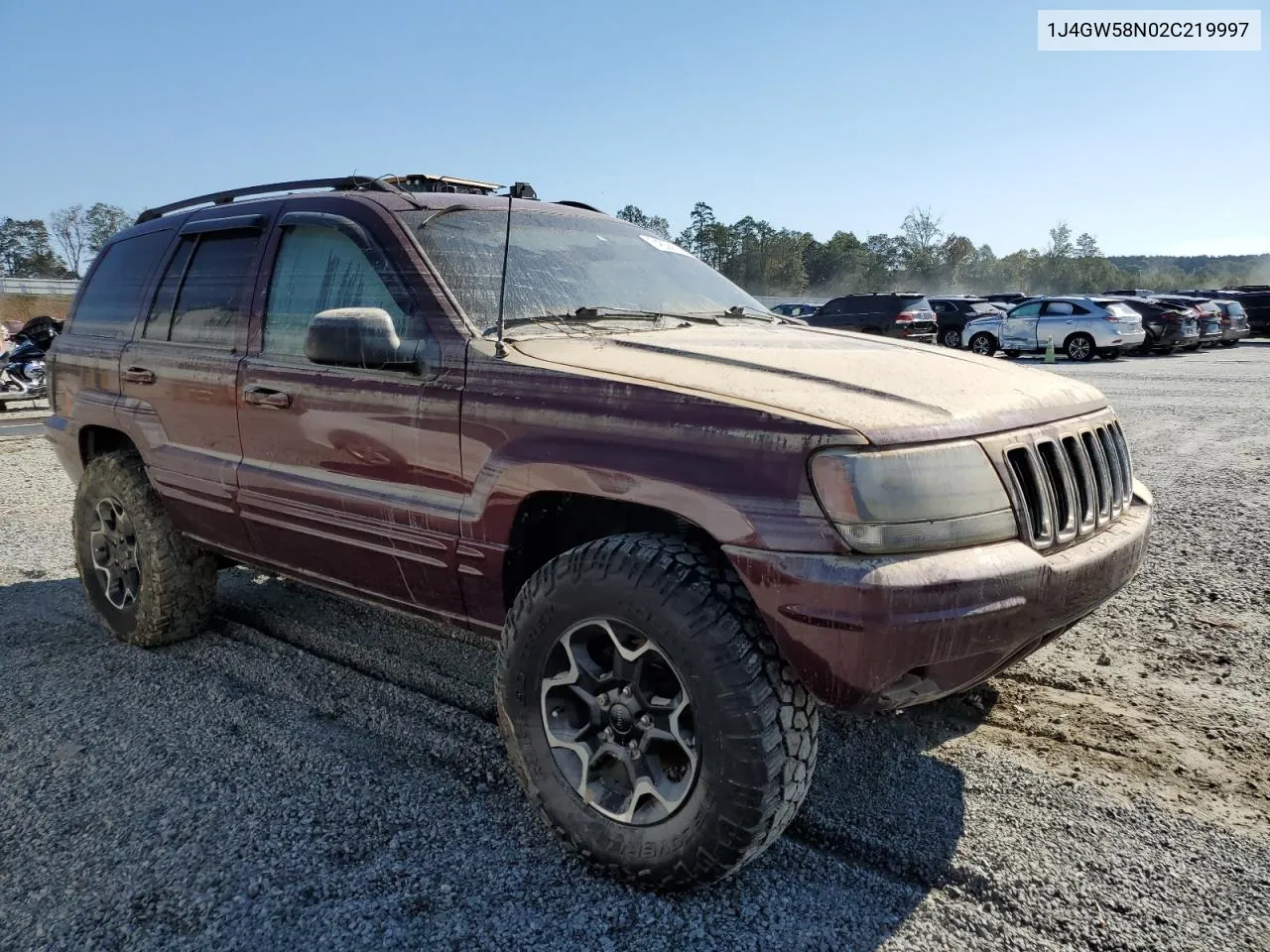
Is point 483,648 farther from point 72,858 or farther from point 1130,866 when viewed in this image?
point 1130,866

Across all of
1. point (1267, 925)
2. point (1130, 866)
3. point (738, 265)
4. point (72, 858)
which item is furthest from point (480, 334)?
point (738, 265)

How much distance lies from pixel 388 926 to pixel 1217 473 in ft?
24.3

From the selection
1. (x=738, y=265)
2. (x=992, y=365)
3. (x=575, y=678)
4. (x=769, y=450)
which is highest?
(x=738, y=265)

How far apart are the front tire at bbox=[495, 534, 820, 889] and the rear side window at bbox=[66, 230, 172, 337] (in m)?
2.78

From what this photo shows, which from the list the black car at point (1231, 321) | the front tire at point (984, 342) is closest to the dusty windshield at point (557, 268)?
the front tire at point (984, 342)

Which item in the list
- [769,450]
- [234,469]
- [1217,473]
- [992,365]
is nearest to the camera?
[769,450]

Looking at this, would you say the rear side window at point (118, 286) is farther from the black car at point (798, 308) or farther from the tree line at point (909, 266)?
the tree line at point (909, 266)

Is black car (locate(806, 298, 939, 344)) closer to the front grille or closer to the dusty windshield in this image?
the dusty windshield

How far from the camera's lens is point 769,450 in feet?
6.88

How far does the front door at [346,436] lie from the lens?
277 centimetres

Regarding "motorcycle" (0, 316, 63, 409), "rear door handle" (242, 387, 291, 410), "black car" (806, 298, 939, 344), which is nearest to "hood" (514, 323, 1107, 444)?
"rear door handle" (242, 387, 291, 410)

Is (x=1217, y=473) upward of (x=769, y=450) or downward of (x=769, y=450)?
downward

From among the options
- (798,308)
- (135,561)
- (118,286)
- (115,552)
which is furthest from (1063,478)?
(798,308)

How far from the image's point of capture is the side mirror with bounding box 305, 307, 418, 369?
2666mm
